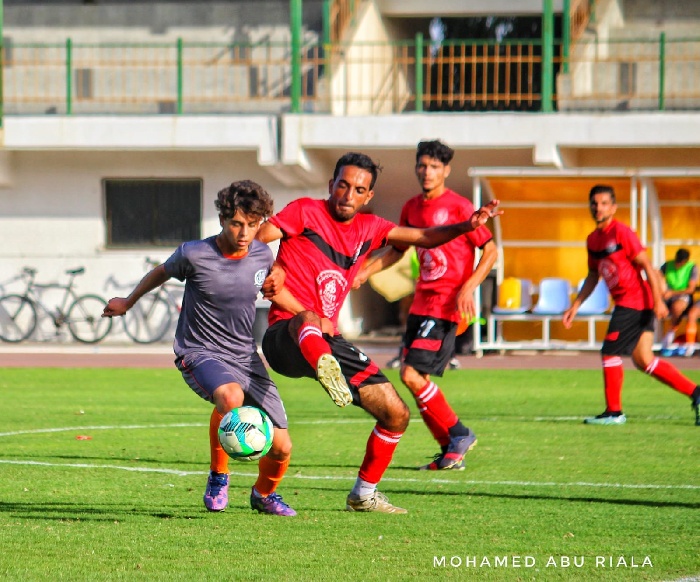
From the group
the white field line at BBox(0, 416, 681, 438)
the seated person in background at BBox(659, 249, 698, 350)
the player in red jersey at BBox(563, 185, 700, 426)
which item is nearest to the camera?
the white field line at BBox(0, 416, 681, 438)

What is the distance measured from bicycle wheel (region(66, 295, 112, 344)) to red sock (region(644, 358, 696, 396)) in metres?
14.6

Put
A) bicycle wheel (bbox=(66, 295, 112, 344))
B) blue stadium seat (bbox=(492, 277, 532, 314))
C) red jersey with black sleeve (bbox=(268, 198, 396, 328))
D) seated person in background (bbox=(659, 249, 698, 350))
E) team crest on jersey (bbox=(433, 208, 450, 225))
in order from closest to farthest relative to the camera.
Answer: red jersey with black sleeve (bbox=(268, 198, 396, 328)), team crest on jersey (bbox=(433, 208, 450, 225)), seated person in background (bbox=(659, 249, 698, 350)), blue stadium seat (bbox=(492, 277, 532, 314)), bicycle wheel (bbox=(66, 295, 112, 344))

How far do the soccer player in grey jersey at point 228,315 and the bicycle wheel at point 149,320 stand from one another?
57.8ft

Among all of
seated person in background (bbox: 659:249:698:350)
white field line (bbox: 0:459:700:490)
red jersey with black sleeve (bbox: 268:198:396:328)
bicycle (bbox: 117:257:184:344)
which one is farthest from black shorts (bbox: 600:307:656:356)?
bicycle (bbox: 117:257:184:344)

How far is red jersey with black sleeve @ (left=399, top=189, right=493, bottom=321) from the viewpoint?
930 cm

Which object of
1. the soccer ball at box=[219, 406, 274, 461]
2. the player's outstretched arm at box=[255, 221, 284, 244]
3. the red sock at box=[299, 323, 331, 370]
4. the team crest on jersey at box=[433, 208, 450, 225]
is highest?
the team crest on jersey at box=[433, 208, 450, 225]

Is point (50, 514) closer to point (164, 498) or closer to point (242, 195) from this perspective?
point (164, 498)

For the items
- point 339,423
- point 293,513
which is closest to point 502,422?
point 339,423

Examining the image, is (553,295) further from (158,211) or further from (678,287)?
(158,211)

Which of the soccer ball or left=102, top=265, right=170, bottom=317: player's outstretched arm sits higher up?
left=102, top=265, right=170, bottom=317: player's outstretched arm

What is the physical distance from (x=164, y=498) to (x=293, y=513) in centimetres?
99

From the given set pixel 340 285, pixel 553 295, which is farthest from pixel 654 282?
pixel 553 295

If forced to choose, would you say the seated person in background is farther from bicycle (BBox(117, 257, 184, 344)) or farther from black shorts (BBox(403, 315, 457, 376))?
black shorts (BBox(403, 315, 457, 376))

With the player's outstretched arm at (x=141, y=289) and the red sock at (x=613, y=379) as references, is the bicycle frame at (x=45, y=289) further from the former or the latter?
the player's outstretched arm at (x=141, y=289)
